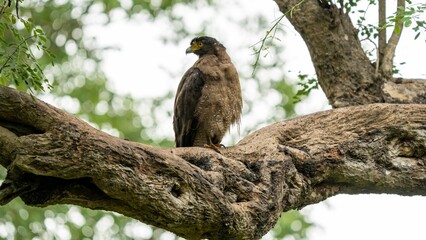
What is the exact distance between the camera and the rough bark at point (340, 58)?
284 inches

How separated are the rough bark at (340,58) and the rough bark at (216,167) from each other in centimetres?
101

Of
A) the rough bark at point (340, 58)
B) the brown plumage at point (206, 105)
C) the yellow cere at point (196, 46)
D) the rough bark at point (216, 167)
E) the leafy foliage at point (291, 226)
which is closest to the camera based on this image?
the rough bark at point (216, 167)

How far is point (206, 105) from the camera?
23.1 feet

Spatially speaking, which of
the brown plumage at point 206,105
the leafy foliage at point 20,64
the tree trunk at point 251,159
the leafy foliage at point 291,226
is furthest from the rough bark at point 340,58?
the leafy foliage at point 291,226

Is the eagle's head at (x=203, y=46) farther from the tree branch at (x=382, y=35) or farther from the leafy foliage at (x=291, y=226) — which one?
the leafy foliage at (x=291, y=226)

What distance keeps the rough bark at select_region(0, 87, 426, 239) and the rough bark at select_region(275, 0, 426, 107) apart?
1.01m

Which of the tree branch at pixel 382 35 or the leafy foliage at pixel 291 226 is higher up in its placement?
the tree branch at pixel 382 35

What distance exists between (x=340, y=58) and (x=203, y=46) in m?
1.28

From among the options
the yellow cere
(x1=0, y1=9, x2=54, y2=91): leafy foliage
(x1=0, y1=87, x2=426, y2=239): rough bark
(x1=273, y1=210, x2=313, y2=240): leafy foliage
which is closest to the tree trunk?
(x1=0, y1=87, x2=426, y2=239): rough bark

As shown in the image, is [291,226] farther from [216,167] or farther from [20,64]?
[20,64]

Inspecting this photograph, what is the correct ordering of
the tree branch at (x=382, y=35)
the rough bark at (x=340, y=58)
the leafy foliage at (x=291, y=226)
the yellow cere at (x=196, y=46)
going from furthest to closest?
the leafy foliage at (x=291, y=226) < the yellow cere at (x=196, y=46) < the tree branch at (x=382, y=35) < the rough bark at (x=340, y=58)

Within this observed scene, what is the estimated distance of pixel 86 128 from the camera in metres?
4.61

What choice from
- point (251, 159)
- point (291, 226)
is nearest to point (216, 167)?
point (251, 159)

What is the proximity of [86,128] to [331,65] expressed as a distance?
10.5ft
